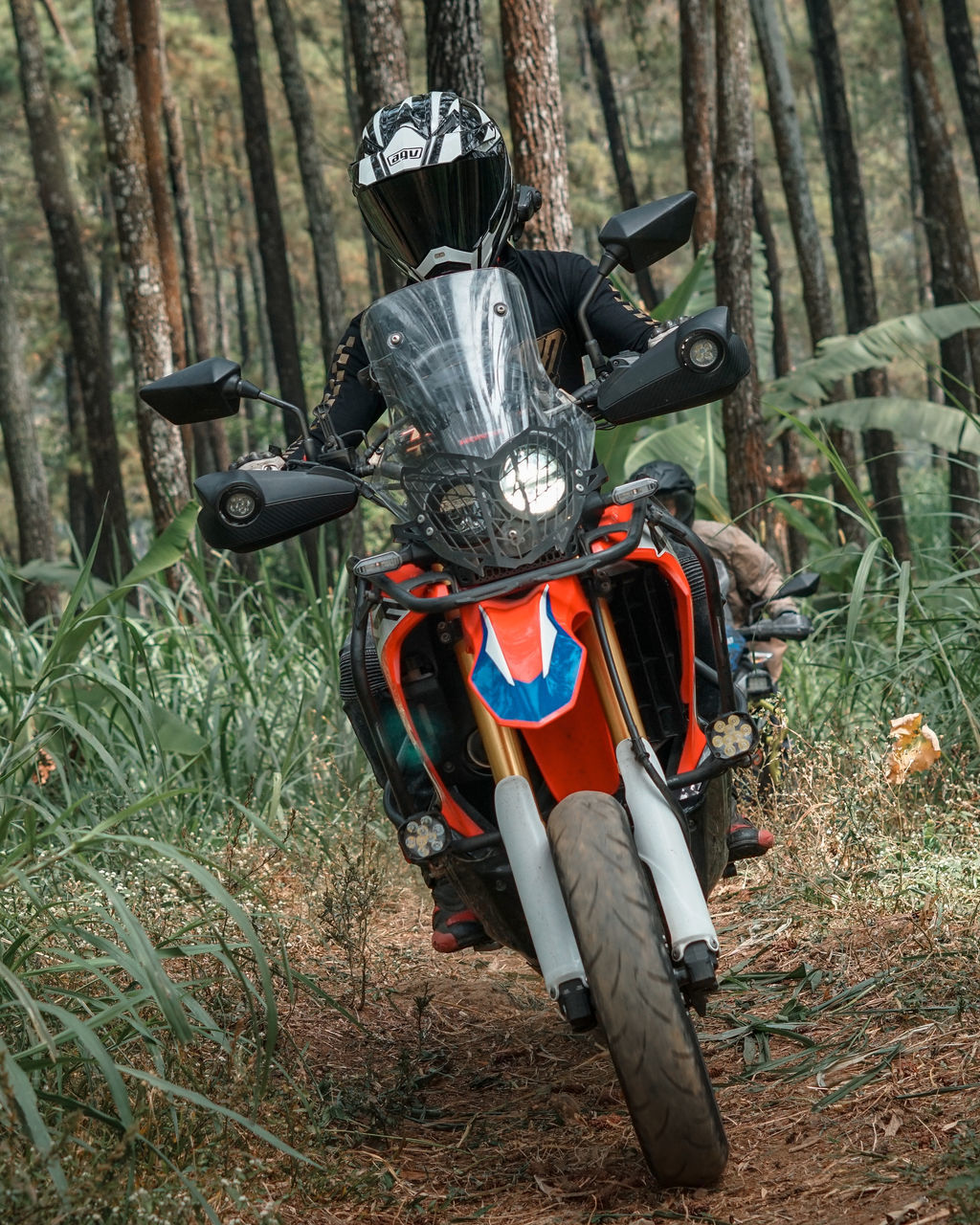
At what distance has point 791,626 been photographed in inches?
235

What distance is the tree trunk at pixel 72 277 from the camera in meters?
14.8

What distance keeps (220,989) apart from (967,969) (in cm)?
212

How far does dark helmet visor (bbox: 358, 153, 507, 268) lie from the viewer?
3.58 metres

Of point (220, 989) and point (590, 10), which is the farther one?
point (590, 10)

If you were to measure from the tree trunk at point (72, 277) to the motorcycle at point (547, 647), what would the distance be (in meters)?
11.1

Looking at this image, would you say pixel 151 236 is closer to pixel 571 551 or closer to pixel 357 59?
pixel 357 59

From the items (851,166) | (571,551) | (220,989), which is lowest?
(220,989)

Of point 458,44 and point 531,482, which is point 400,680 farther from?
point 458,44

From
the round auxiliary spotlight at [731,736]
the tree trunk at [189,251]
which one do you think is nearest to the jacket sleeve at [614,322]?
the round auxiliary spotlight at [731,736]

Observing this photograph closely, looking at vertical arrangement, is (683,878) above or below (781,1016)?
above

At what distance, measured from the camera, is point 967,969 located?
149 inches

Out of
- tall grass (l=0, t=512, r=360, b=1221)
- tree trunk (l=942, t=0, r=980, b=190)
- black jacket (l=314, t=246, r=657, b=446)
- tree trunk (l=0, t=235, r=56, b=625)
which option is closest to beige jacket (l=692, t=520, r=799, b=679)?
tall grass (l=0, t=512, r=360, b=1221)

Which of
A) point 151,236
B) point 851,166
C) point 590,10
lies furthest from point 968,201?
point 151,236

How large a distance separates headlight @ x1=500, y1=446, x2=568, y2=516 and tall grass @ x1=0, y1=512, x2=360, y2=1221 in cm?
104
